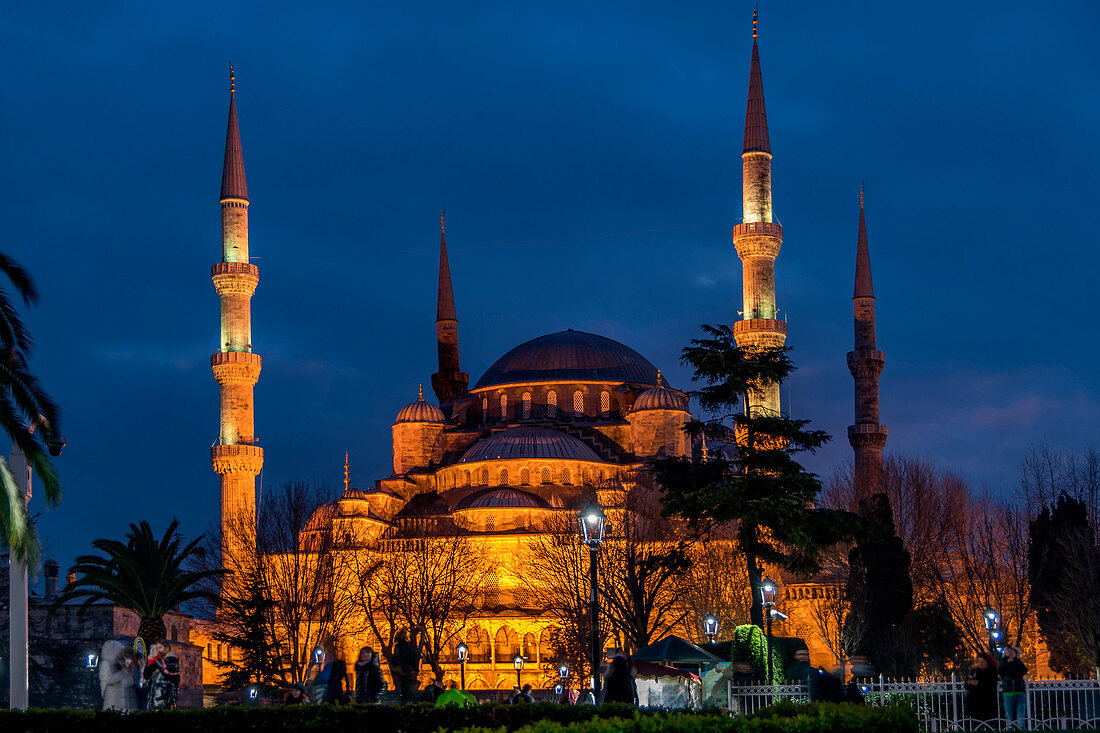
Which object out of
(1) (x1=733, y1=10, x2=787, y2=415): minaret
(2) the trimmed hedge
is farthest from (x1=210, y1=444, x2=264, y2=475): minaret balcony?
(2) the trimmed hedge

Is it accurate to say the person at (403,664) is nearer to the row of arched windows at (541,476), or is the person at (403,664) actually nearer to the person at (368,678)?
the person at (368,678)

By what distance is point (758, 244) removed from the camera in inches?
2072

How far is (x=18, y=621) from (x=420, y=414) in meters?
49.8

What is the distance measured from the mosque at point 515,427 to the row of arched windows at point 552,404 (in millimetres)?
47

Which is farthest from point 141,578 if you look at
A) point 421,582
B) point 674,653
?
point 421,582

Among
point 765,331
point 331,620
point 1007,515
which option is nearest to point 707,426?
point 1007,515

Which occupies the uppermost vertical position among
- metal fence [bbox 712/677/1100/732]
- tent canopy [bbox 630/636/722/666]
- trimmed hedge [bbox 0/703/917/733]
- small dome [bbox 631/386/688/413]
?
small dome [bbox 631/386/688/413]

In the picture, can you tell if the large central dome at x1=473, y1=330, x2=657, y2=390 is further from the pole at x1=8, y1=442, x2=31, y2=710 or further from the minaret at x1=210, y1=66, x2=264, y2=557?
the pole at x1=8, y1=442, x2=31, y2=710

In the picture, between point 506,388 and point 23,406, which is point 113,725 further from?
point 506,388

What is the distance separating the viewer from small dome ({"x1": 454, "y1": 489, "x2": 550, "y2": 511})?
57375 millimetres

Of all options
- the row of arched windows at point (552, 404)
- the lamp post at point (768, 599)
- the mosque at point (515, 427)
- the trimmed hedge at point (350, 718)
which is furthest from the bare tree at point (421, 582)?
the trimmed hedge at point (350, 718)

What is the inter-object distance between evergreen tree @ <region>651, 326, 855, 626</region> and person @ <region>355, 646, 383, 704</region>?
1543 centimetres

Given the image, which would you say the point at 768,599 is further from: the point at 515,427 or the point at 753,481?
the point at 515,427

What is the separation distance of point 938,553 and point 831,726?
34503 millimetres
